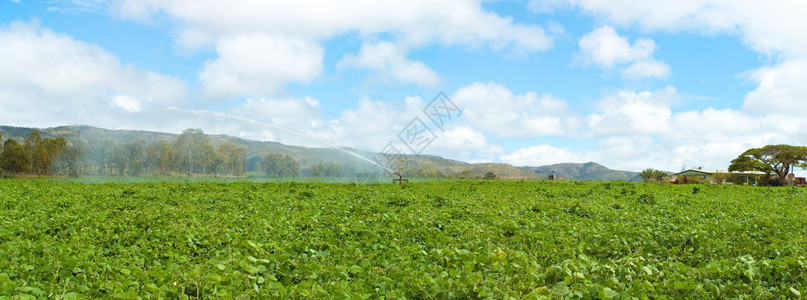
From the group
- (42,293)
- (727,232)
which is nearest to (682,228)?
(727,232)

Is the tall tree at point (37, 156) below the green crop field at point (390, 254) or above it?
above

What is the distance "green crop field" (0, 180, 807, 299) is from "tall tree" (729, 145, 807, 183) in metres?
76.6

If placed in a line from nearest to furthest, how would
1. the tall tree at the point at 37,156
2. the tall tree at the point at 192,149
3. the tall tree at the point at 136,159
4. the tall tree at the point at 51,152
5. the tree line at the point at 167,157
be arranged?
1. the tall tree at the point at 192,149
2. the tree line at the point at 167,157
3. the tall tree at the point at 136,159
4. the tall tree at the point at 37,156
5. the tall tree at the point at 51,152

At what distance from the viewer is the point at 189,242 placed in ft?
27.6

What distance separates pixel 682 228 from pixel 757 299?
652cm

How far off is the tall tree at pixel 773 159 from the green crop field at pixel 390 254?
3014 inches

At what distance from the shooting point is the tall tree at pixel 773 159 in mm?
74125

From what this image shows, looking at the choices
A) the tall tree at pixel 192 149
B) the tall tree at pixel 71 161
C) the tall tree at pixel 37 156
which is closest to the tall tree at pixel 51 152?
the tall tree at pixel 37 156

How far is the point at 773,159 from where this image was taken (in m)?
77.4

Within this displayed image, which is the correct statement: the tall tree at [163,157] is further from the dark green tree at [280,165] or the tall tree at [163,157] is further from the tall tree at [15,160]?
the tall tree at [15,160]

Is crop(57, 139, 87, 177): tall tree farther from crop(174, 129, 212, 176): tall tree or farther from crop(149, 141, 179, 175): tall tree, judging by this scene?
crop(174, 129, 212, 176): tall tree

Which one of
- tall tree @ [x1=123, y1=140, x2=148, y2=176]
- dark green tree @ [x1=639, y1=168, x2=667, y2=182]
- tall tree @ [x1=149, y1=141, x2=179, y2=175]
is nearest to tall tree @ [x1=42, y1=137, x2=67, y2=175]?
tall tree @ [x1=123, y1=140, x2=148, y2=176]

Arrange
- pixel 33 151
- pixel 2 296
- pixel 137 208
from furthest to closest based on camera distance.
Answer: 1. pixel 33 151
2. pixel 137 208
3. pixel 2 296

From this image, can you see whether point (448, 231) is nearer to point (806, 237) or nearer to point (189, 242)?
point (189, 242)
